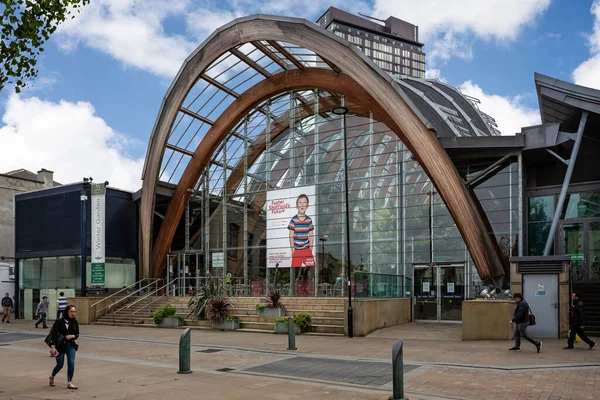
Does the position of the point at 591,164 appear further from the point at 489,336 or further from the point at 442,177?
the point at 489,336

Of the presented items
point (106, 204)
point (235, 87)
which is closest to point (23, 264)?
point (106, 204)

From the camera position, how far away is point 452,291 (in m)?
26.5

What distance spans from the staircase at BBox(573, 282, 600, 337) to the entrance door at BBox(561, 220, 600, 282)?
0.73 metres

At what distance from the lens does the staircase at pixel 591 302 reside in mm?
20547

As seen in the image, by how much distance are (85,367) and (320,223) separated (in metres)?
17.5

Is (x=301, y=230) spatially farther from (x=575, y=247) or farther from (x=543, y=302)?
(x=543, y=302)

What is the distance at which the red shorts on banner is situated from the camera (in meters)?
30.6

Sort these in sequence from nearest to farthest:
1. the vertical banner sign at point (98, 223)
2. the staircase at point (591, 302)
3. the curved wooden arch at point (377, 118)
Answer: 1. the staircase at point (591, 302)
2. the curved wooden arch at point (377, 118)
3. the vertical banner sign at point (98, 223)

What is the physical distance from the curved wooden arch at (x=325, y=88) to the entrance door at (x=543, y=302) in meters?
4.99

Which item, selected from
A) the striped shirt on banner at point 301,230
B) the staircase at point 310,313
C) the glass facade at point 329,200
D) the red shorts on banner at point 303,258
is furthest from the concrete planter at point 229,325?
the striped shirt on banner at point 301,230

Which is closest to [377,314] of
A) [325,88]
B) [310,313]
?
[310,313]

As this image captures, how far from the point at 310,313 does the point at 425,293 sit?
6.34 m

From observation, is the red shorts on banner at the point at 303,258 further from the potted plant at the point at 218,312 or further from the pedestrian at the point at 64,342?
the pedestrian at the point at 64,342

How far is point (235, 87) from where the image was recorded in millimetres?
34594
